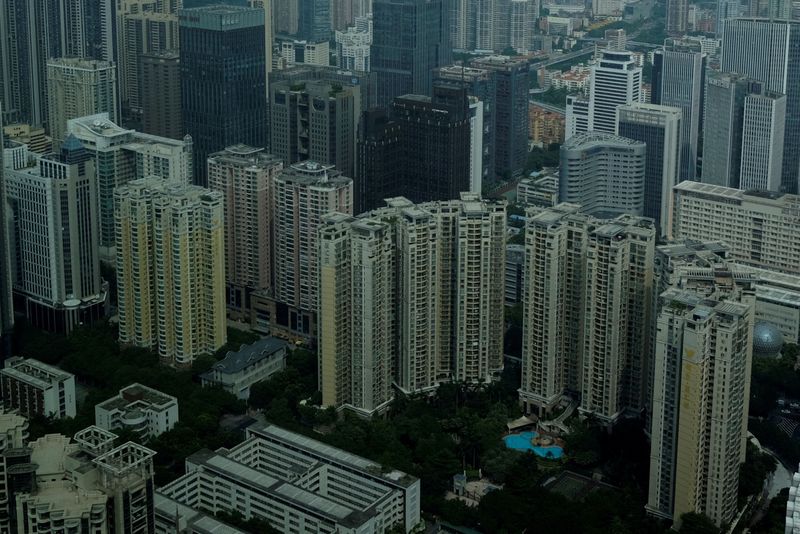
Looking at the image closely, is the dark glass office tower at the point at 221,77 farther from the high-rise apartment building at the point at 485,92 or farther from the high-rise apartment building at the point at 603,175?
the high-rise apartment building at the point at 603,175

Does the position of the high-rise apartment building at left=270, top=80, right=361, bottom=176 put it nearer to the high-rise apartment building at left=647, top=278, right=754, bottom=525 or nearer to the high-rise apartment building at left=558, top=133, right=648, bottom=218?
the high-rise apartment building at left=558, top=133, right=648, bottom=218

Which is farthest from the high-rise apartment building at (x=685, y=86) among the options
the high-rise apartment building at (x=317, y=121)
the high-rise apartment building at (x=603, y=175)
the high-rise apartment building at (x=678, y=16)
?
the high-rise apartment building at (x=678, y=16)

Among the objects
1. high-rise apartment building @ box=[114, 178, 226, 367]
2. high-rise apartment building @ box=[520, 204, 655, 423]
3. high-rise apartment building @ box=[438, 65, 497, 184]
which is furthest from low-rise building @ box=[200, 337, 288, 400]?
high-rise apartment building @ box=[438, 65, 497, 184]

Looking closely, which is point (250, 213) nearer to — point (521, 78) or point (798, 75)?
point (521, 78)

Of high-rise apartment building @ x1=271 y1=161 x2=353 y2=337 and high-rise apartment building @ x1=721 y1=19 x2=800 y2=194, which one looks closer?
high-rise apartment building @ x1=271 y1=161 x2=353 y2=337

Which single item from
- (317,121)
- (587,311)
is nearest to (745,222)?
(587,311)
